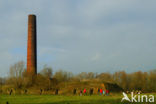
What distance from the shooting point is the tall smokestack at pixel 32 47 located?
5225cm

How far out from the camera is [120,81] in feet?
245

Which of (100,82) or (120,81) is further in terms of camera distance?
(120,81)

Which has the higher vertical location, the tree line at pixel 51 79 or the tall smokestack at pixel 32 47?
the tall smokestack at pixel 32 47

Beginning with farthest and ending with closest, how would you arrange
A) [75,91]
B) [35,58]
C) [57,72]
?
[57,72]
[35,58]
[75,91]

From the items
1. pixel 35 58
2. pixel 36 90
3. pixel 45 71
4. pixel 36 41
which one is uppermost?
pixel 36 41

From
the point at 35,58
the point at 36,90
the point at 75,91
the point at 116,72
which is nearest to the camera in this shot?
the point at 75,91

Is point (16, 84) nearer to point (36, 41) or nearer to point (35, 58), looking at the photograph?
point (35, 58)

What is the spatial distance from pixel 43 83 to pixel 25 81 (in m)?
4.30

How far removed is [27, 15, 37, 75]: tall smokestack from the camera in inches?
2057

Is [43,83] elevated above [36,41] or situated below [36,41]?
below

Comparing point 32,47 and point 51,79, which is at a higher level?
point 32,47

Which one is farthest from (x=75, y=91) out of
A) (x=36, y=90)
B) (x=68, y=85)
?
(x=36, y=90)

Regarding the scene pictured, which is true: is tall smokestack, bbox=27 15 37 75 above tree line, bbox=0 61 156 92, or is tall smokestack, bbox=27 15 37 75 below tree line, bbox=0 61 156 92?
above

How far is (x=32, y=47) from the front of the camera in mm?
53281
